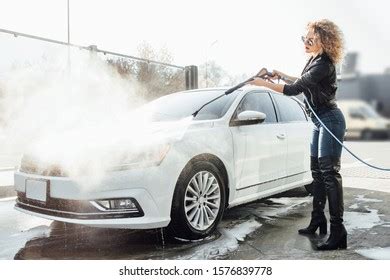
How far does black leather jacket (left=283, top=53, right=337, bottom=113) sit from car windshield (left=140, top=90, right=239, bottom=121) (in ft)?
2.47

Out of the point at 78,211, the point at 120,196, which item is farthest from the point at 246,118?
the point at 78,211

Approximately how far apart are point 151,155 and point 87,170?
1.36 ft

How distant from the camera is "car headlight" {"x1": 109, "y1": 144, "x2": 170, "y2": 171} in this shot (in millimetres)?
2612

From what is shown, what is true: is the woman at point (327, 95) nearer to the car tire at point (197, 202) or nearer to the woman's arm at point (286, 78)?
the woman's arm at point (286, 78)

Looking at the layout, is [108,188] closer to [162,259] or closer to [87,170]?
[87,170]

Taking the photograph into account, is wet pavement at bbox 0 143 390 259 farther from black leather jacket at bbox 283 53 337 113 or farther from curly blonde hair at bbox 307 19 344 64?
curly blonde hair at bbox 307 19 344 64

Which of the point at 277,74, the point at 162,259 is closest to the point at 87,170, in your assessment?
the point at 162,259

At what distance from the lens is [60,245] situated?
3.01 meters

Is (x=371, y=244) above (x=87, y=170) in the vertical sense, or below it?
below

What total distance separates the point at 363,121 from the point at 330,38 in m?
0.58

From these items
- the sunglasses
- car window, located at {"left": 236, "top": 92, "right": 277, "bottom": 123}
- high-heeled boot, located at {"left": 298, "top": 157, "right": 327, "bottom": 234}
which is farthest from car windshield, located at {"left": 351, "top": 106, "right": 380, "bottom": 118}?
car window, located at {"left": 236, "top": 92, "right": 277, "bottom": 123}

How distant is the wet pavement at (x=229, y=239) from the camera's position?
9.02 feet

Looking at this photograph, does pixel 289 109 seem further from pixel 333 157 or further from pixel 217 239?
pixel 217 239

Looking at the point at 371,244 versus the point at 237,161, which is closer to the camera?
the point at 371,244
